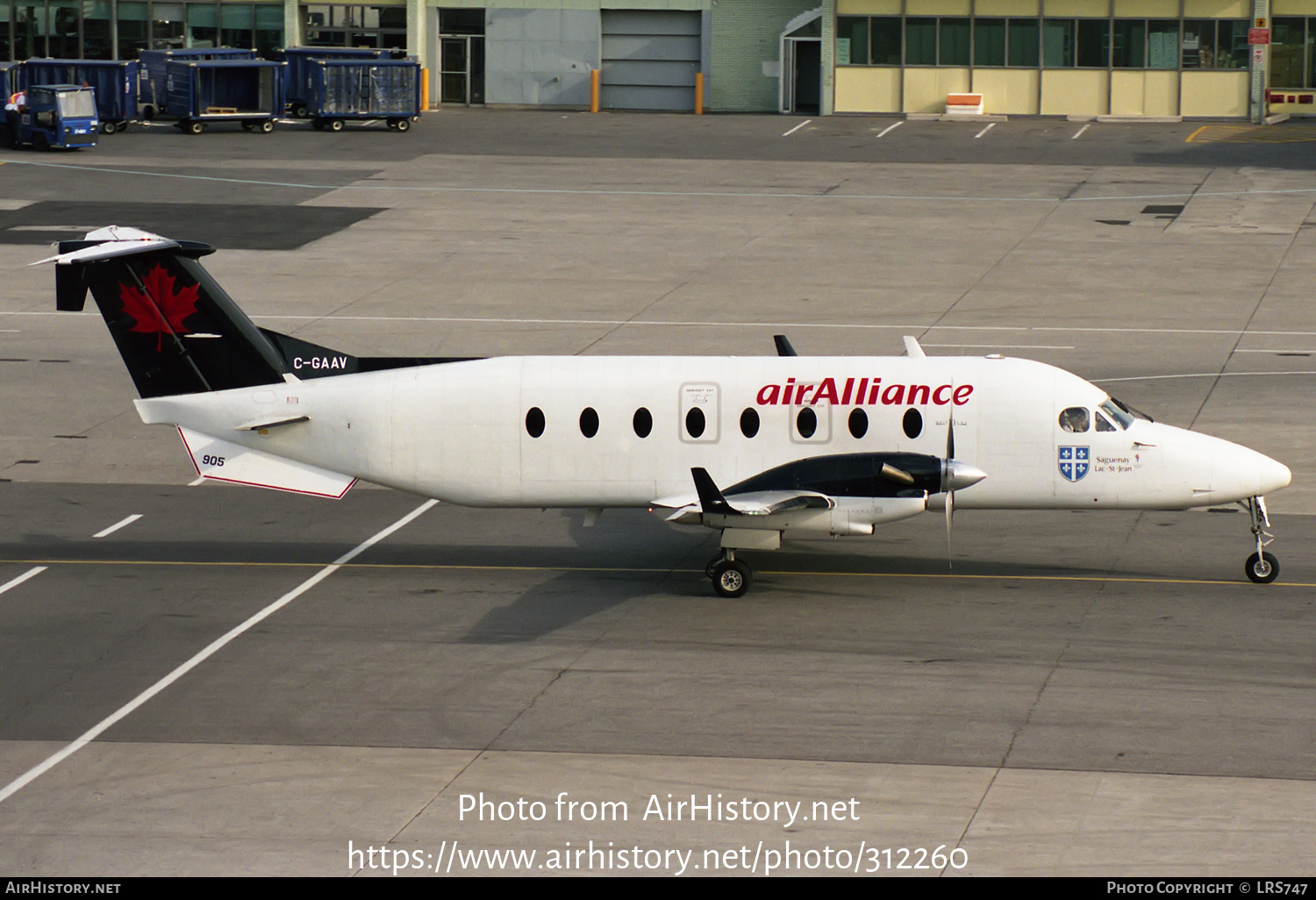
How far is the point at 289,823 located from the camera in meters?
16.0

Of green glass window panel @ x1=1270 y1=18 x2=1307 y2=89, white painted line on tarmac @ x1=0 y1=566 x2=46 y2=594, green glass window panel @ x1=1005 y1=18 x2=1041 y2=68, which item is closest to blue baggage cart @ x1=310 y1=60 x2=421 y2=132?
green glass window panel @ x1=1005 y1=18 x2=1041 y2=68

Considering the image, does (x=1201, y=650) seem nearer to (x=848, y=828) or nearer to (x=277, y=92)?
(x=848, y=828)

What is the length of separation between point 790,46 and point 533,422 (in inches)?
2341

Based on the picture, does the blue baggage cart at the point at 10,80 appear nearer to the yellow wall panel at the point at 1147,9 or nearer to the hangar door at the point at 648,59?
the hangar door at the point at 648,59

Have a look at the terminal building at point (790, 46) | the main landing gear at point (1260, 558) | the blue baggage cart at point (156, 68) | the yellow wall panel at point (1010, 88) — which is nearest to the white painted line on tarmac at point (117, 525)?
the main landing gear at point (1260, 558)

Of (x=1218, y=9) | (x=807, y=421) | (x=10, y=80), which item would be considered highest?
(x=1218, y=9)

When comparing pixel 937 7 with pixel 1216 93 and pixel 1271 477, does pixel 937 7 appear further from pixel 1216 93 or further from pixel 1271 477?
pixel 1271 477

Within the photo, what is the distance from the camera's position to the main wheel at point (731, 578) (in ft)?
75.8

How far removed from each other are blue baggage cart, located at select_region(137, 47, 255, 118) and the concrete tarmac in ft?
100

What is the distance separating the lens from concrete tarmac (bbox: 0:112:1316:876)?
52.0 ft

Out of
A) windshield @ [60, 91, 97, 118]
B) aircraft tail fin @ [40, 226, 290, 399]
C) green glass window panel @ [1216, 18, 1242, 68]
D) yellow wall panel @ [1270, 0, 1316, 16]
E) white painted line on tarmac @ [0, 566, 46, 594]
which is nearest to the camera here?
white painted line on tarmac @ [0, 566, 46, 594]

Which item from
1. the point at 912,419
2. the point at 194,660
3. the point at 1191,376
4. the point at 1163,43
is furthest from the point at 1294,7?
the point at 194,660

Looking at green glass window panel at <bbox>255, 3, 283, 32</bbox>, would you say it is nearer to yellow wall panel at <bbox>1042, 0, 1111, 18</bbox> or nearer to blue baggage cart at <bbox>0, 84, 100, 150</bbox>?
blue baggage cart at <bbox>0, 84, 100, 150</bbox>

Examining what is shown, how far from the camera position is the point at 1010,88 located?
252 ft
